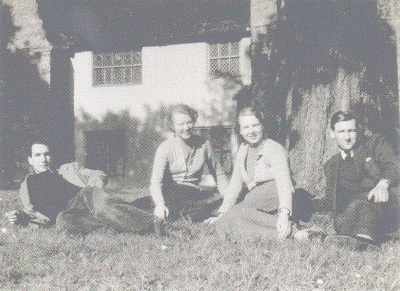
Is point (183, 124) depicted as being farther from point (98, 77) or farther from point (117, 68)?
point (98, 77)

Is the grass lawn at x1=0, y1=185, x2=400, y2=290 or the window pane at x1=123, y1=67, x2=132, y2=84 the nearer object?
the grass lawn at x1=0, y1=185, x2=400, y2=290

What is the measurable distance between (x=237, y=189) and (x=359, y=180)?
1.11 meters

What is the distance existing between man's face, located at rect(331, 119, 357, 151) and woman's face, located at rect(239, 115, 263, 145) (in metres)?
0.68


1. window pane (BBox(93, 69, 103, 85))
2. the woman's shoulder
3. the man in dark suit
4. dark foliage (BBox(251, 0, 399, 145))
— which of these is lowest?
the man in dark suit

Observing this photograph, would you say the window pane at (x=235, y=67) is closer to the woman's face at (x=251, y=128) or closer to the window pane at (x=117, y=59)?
the window pane at (x=117, y=59)

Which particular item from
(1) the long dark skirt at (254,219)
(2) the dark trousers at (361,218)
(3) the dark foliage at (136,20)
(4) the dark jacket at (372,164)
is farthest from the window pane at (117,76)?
(2) the dark trousers at (361,218)

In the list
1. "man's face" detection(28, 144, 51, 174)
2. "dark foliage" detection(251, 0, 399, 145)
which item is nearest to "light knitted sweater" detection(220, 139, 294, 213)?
"dark foliage" detection(251, 0, 399, 145)

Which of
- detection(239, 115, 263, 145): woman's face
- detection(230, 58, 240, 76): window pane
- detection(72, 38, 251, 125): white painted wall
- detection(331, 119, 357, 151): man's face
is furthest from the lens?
detection(72, 38, 251, 125): white painted wall

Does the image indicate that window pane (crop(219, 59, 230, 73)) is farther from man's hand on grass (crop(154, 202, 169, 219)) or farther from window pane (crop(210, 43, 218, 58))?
man's hand on grass (crop(154, 202, 169, 219))

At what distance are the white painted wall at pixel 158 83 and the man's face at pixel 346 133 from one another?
389 inches

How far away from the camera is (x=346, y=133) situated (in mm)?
3844

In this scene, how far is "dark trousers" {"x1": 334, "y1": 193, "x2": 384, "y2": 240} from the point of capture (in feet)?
11.2

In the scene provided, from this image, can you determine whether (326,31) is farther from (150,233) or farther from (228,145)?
(228,145)


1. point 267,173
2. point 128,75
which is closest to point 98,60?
point 128,75
